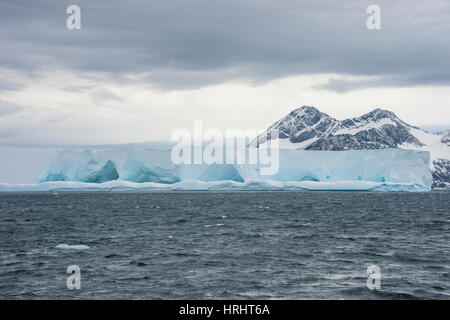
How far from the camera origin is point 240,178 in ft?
252

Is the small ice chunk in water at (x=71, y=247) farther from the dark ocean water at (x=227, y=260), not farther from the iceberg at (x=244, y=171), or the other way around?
the iceberg at (x=244, y=171)

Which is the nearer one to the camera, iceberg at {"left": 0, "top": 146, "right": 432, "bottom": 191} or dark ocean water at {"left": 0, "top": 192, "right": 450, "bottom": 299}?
dark ocean water at {"left": 0, "top": 192, "right": 450, "bottom": 299}

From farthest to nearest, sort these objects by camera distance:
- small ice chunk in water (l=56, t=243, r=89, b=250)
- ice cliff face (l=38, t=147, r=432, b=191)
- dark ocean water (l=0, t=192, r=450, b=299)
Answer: ice cliff face (l=38, t=147, r=432, b=191) < small ice chunk in water (l=56, t=243, r=89, b=250) < dark ocean water (l=0, t=192, r=450, b=299)

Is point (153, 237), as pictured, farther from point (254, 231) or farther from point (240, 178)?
point (240, 178)

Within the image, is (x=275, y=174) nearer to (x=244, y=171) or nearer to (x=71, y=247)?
(x=244, y=171)

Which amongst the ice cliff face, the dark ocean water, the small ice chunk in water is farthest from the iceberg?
the small ice chunk in water

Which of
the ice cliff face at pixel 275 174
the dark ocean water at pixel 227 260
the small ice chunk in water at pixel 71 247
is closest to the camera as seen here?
the dark ocean water at pixel 227 260

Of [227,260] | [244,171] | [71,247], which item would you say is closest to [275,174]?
[244,171]

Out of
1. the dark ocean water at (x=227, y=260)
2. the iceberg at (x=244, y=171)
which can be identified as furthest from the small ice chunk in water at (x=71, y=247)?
the iceberg at (x=244, y=171)

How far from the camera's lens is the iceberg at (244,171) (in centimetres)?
7312

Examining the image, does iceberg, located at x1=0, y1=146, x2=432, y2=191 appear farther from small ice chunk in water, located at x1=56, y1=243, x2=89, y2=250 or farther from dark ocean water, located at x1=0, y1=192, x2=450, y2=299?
small ice chunk in water, located at x1=56, y1=243, x2=89, y2=250

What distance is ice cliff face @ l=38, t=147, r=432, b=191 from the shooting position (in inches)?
2876

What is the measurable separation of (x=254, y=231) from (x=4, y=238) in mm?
12439
